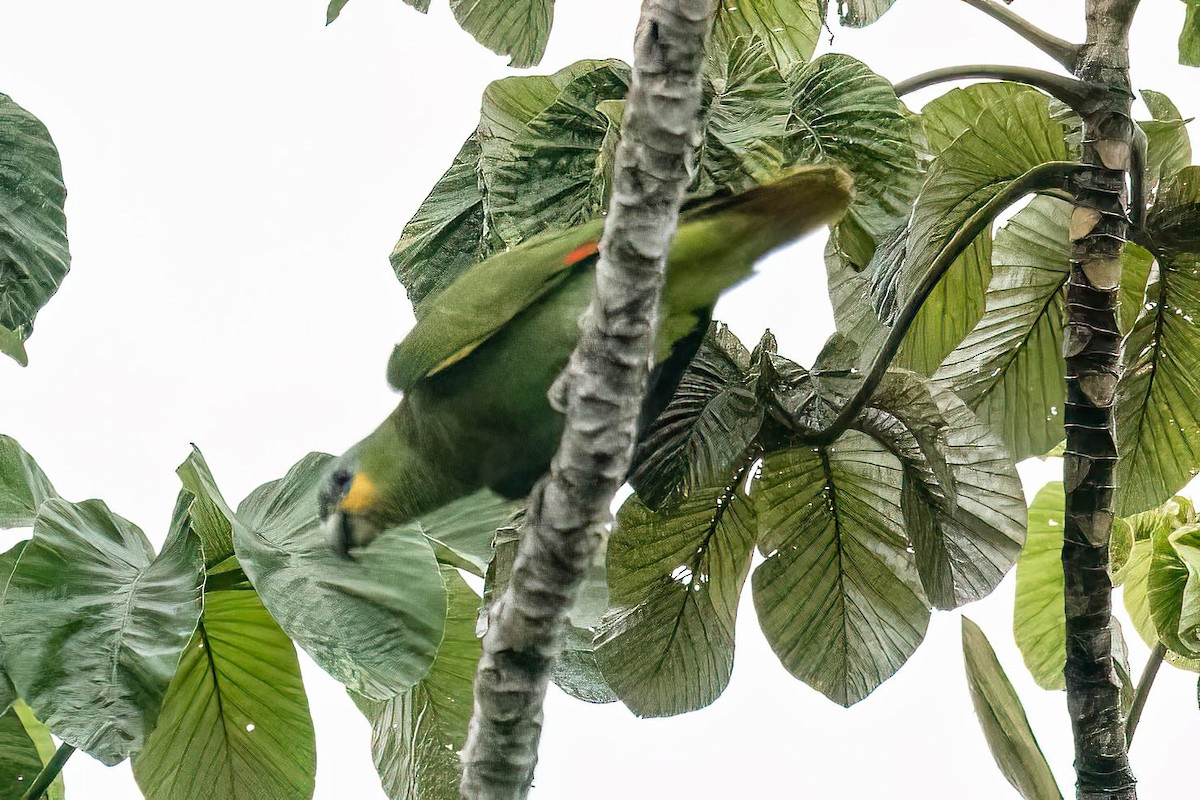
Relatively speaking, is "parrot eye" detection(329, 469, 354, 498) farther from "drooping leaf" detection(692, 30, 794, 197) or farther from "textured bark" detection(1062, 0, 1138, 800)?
"textured bark" detection(1062, 0, 1138, 800)

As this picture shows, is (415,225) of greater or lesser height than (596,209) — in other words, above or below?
above

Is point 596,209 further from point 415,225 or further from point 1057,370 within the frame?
point 1057,370

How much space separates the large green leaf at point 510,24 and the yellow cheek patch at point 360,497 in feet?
2.44

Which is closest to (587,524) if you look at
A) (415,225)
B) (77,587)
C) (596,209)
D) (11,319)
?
(596,209)

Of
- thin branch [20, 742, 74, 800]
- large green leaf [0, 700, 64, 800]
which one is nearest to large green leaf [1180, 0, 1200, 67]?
thin branch [20, 742, 74, 800]

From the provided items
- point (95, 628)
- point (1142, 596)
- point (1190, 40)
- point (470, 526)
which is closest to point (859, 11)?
point (1190, 40)

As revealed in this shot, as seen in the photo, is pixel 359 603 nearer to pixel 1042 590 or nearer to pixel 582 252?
pixel 582 252

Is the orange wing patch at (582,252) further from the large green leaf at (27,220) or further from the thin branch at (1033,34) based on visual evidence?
the large green leaf at (27,220)

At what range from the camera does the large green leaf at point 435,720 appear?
1.41m

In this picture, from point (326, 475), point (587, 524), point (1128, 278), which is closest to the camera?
point (587, 524)

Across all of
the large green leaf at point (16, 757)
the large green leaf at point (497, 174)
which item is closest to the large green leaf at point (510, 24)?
the large green leaf at point (497, 174)

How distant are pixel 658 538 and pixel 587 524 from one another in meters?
0.62

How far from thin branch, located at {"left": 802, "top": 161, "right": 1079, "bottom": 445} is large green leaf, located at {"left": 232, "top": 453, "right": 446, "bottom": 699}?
0.53 meters

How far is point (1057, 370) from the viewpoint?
5.28 ft
